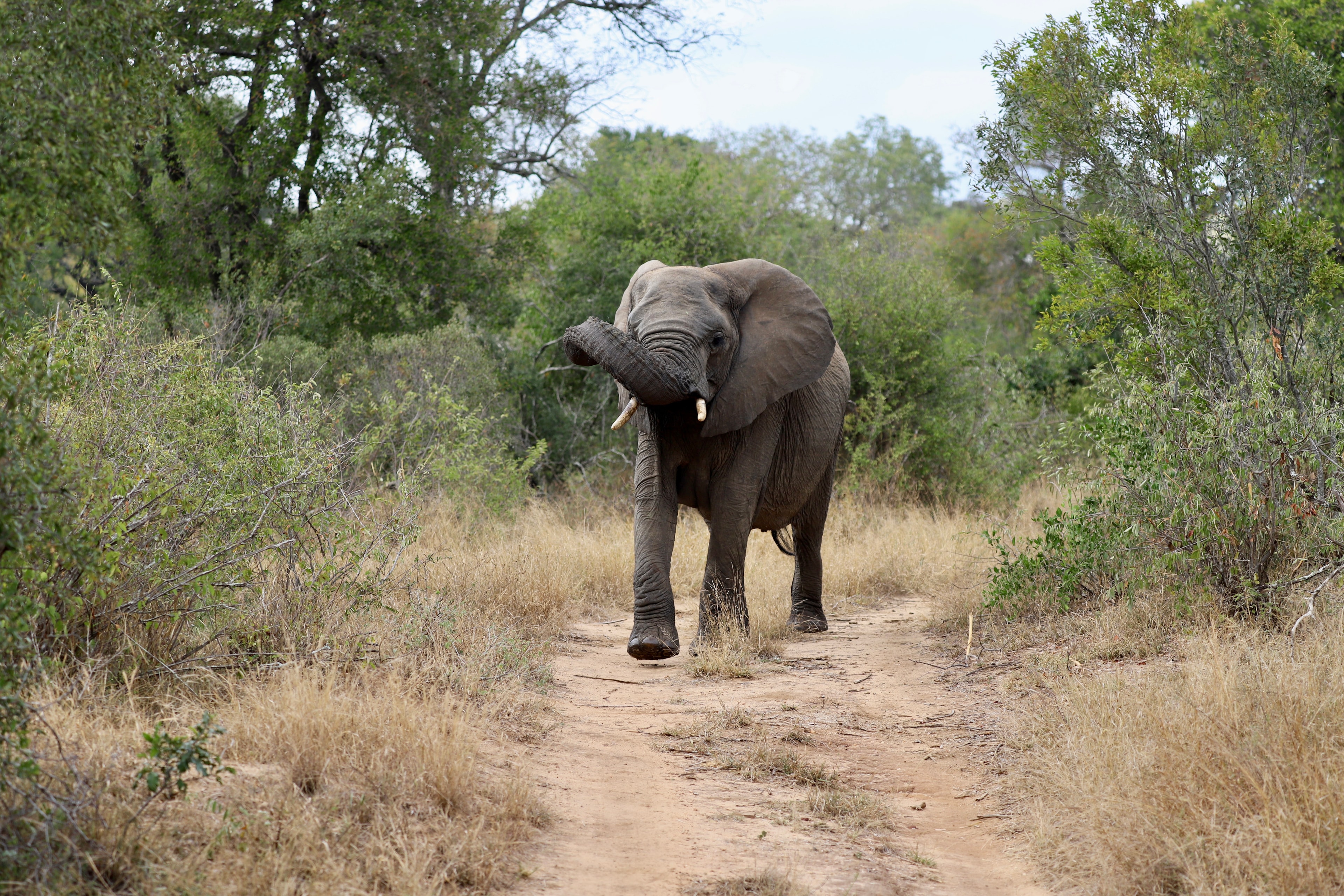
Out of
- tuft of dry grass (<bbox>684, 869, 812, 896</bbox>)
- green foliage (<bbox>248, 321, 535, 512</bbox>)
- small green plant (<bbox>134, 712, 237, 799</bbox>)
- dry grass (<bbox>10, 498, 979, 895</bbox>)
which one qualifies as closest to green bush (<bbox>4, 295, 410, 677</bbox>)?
dry grass (<bbox>10, 498, 979, 895</bbox>)

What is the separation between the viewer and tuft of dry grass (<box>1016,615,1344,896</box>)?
4043mm

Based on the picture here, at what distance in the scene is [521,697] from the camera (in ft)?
20.3

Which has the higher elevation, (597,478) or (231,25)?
(231,25)

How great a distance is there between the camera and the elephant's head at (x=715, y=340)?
24.6ft

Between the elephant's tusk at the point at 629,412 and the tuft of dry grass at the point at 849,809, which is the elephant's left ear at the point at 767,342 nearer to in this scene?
the elephant's tusk at the point at 629,412

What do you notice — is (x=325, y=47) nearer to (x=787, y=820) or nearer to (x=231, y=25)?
(x=231, y=25)

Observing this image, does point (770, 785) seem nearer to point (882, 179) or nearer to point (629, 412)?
point (629, 412)

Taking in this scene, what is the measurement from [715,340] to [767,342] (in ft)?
1.68

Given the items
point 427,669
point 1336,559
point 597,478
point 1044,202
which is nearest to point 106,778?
point 427,669

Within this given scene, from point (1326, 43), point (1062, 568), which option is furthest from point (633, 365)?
point (1326, 43)

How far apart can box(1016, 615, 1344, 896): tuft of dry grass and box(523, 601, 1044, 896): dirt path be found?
328 millimetres

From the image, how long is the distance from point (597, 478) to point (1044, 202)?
22.8 feet

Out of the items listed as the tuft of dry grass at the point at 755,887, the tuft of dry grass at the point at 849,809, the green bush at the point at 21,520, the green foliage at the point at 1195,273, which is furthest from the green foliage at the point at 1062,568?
the green bush at the point at 21,520

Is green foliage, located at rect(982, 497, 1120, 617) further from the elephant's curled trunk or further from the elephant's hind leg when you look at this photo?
the elephant's curled trunk
